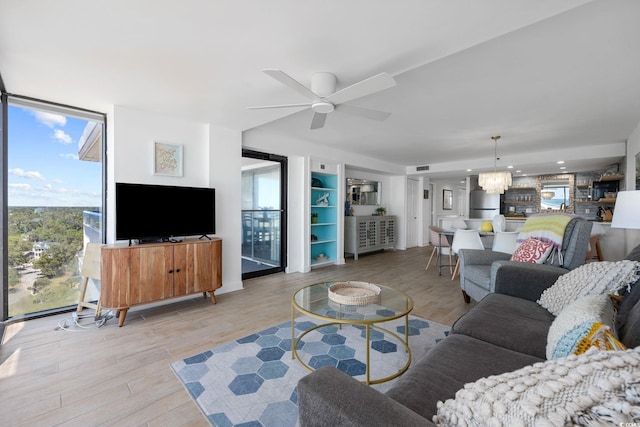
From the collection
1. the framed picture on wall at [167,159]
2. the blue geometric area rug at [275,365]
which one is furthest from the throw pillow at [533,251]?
the framed picture on wall at [167,159]

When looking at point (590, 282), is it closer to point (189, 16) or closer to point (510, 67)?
point (510, 67)

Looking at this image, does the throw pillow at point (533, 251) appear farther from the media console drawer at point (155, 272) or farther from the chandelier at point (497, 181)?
the media console drawer at point (155, 272)

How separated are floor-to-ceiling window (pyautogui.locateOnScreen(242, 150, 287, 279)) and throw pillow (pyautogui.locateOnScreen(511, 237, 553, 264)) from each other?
131 inches

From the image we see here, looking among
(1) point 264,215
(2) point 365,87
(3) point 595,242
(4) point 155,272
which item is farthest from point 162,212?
(3) point 595,242

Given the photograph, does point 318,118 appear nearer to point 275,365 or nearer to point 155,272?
point 275,365

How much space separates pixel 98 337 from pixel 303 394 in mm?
2594

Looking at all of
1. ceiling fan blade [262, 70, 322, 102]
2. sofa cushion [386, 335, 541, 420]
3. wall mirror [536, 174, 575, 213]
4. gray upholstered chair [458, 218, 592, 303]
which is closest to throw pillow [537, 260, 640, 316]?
gray upholstered chair [458, 218, 592, 303]

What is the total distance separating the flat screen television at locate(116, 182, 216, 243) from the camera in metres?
2.87

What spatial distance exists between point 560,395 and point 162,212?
340 centimetres

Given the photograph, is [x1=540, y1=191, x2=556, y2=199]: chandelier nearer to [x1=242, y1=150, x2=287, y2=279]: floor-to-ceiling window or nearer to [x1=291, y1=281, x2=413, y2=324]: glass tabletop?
[x1=242, y1=150, x2=287, y2=279]: floor-to-ceiling window

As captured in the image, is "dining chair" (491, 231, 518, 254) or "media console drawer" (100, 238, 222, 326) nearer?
"media console drawer" (100, 238, 222, 326)

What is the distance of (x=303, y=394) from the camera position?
2.70 feet

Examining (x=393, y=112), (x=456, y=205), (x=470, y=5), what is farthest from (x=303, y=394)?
(x=456, y=205)

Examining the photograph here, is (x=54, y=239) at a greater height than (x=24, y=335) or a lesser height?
greater
